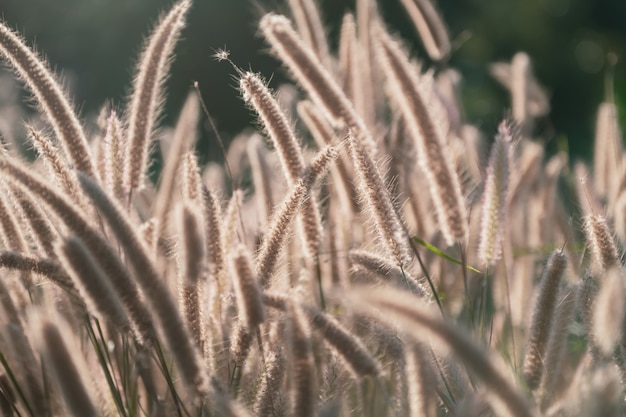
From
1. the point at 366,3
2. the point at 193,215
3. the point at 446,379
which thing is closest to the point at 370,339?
the point at 446,379

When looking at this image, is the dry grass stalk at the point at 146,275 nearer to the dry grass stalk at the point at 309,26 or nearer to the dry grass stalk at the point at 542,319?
the dry grass stalk at the point at 542,319

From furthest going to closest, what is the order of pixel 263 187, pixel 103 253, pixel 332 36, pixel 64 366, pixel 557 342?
pixel 332 36, pixel 263 187, pixel 557 342, pixel 103 253, pixel 64 366

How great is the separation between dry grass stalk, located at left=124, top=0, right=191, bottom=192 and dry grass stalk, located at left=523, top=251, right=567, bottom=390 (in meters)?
0.86

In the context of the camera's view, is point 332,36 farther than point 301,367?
Yes

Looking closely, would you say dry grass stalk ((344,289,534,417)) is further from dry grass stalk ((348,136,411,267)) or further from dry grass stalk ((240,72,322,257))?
dry grass stalk ((240,72,322,257))

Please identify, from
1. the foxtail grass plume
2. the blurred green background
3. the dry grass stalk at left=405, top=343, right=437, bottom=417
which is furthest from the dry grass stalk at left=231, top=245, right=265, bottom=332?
the blurred green background

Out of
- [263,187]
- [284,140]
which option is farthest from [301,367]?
[263,187]

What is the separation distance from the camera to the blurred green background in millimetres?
10758

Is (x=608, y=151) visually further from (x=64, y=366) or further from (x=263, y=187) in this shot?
(x=64, y=366)

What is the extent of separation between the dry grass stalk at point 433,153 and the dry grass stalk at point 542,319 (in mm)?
326

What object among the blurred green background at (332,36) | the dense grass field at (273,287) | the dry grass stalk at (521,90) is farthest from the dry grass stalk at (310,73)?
the blurred green background at (332,36)

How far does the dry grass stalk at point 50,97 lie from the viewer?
175cm

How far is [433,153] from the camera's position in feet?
6.16

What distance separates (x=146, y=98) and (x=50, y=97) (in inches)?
9.5
